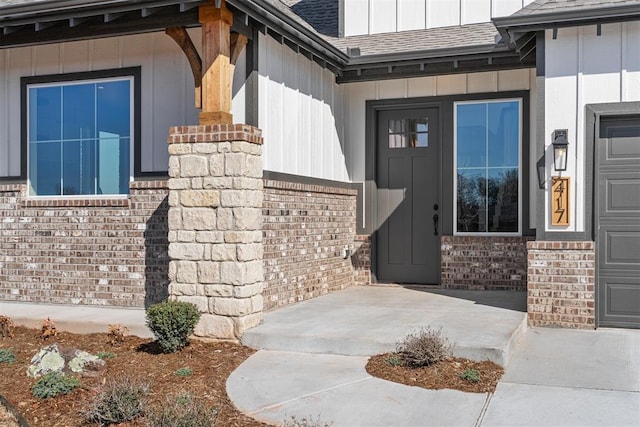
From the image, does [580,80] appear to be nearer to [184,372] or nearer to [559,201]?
[559,201]

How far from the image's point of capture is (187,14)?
744 centimetres

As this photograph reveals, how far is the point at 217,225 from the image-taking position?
7160 millimetres

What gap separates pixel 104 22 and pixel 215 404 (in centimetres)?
494

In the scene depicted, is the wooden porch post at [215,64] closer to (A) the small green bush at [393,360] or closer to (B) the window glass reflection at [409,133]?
(A) the small green bush at [393,360]

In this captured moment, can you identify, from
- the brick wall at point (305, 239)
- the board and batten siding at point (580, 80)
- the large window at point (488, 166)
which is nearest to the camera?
the board and batten siding at point (580, 80)

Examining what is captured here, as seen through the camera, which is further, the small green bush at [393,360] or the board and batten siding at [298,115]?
the board and batten siding at [298,115]

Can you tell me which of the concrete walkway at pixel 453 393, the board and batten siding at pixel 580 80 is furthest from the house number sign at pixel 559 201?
the concrete walkway at pixel 453 393

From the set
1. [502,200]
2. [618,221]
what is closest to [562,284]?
[618,221]

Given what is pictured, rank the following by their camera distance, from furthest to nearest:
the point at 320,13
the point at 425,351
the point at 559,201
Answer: the point at 320,13 < the point at 559,201 < the point at 425,351

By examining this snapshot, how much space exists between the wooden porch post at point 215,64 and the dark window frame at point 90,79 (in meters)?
1.81

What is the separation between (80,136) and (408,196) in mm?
5198

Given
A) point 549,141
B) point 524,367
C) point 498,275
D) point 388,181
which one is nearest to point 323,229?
point 388,181

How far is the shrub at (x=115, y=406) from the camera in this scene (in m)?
4.77

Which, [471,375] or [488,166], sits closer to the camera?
[471,375]
